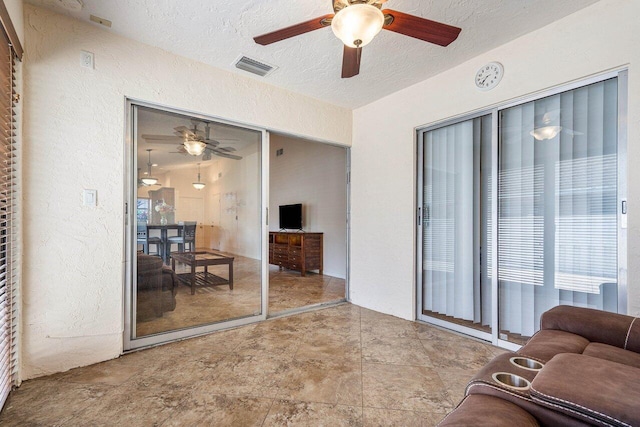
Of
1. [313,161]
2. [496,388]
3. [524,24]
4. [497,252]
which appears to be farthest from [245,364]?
[313,161]

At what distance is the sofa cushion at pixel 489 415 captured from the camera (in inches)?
30.6

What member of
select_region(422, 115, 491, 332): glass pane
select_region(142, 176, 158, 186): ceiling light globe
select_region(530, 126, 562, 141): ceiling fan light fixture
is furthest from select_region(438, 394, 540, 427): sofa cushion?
select_region(142, 176, 158, 186): ceiling light globe

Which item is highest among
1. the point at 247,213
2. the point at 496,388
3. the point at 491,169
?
the point at 491,169

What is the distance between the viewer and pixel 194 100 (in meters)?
2.80

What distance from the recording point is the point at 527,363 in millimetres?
1165

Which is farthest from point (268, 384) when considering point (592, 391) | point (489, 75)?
point (489, 75)

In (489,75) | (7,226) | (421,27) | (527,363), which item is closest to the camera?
(527,363)

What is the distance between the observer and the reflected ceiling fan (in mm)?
2766

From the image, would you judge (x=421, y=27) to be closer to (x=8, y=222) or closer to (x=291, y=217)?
(x=8, y=222)

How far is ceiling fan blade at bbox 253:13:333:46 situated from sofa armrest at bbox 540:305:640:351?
6.82 feet

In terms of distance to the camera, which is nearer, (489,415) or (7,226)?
(489,415)

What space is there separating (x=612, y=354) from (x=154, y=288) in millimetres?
3062

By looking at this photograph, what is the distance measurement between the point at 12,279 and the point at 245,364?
1633 mm

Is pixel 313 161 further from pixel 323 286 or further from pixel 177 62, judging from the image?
pixel 177 62
